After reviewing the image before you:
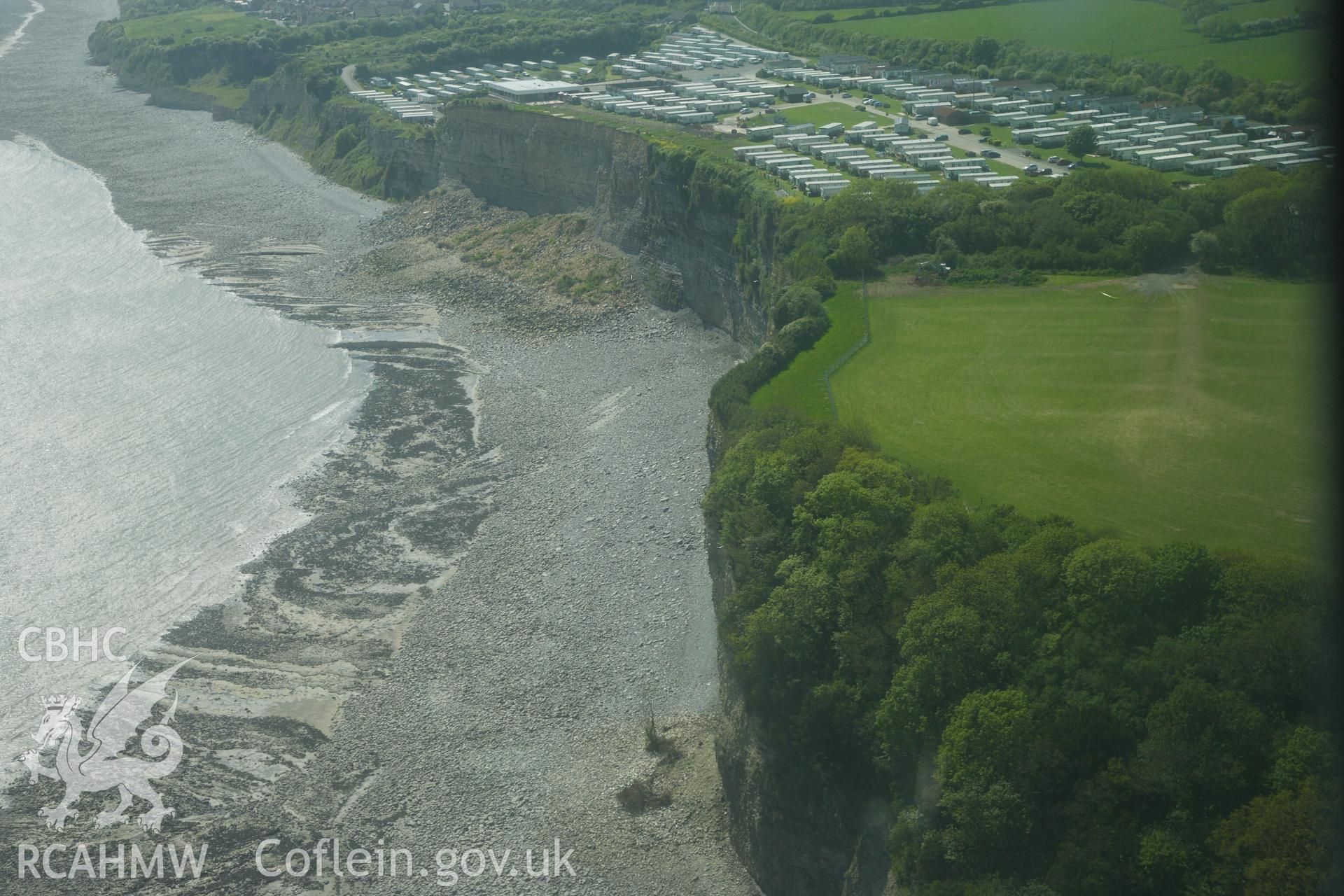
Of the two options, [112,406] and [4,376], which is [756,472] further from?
[4,376]

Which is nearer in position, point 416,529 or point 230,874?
point 230,874

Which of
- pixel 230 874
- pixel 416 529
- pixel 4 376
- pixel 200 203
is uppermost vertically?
pixel 200 203

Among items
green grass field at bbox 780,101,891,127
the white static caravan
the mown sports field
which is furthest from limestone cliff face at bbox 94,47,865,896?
the white static caravan

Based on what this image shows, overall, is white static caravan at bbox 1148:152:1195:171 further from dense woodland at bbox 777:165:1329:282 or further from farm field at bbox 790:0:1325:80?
farm field at bbox 790:0:1325:80

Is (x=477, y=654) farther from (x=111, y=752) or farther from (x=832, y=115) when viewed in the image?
(x=832, y=115)

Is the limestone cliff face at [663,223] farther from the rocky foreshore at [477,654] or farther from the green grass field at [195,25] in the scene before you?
the green grass field at [195,25]

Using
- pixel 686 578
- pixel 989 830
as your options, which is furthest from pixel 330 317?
pixel 989 830

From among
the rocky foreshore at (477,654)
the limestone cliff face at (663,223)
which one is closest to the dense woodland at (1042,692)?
the limestone cliff face at (663,223)
